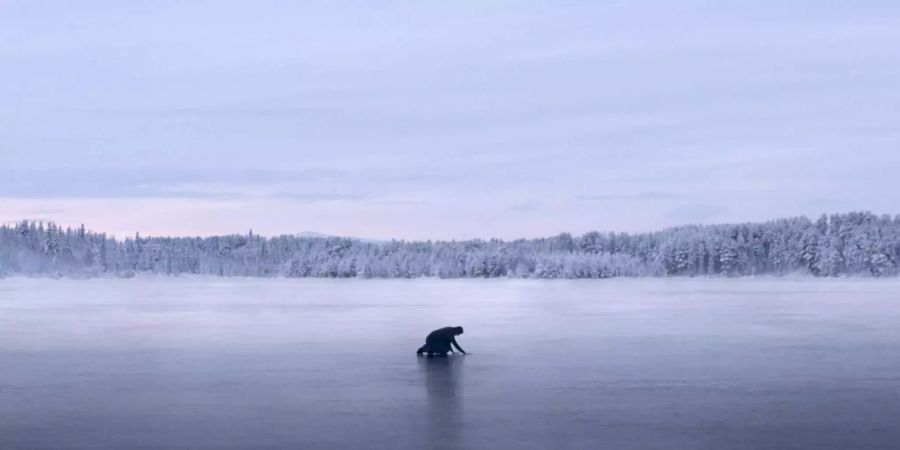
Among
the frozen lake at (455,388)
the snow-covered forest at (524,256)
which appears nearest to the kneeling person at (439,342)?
the frozen lake at (455,388)

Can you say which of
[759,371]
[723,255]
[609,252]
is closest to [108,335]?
[759,371]

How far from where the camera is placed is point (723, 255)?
154000 millimetres

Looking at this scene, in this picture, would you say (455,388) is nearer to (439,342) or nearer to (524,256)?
(439,342)

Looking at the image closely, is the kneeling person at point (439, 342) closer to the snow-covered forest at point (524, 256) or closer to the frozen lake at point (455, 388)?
the frozen lake at point (455, 388)

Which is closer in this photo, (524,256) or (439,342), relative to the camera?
(439,342)

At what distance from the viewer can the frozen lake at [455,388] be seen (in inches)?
445

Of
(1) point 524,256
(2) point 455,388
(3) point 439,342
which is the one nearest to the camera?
(2) point 455,388

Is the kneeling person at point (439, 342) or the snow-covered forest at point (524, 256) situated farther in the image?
the snow-covered forest at point (524, 256)

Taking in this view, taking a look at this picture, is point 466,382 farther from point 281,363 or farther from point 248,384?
point 281,363

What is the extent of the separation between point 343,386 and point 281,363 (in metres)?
3.80

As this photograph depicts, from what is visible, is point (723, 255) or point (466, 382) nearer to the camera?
point (466, 382)

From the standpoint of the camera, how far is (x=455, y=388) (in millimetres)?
15281

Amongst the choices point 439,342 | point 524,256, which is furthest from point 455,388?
point 524,256

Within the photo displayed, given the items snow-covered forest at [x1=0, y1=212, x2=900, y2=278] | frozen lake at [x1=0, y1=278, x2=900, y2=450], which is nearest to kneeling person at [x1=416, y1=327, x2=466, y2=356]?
frozen lake at [x1=0, y1=278, x2=900, y2=450]
